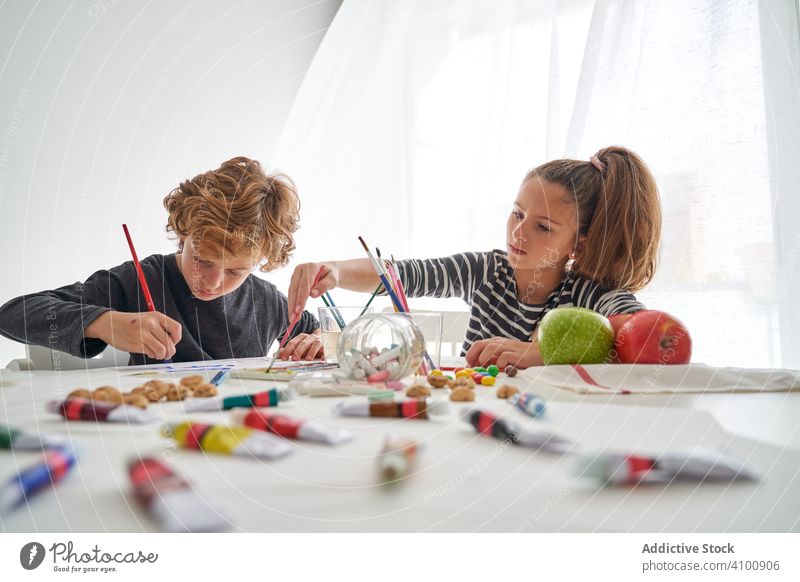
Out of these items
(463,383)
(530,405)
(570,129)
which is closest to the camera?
(530,405)

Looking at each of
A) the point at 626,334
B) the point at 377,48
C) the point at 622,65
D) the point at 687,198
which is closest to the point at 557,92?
the point at 622,65

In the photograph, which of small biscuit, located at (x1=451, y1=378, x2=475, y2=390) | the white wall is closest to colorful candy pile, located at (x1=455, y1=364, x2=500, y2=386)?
small biscuit, located at (x1=451, y1=378, x2=475, y2=390)

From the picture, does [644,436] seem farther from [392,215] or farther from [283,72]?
[283,72]

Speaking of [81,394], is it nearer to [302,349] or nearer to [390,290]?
[390,290]

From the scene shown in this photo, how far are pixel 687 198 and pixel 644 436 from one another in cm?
103

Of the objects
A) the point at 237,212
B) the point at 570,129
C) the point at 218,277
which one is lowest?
the point at 218,277

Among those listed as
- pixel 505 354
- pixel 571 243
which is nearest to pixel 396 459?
pixel 505 354

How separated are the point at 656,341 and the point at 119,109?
128cm

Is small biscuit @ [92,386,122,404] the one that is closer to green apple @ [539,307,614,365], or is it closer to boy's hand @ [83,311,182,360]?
boy's hand @ [83,311,182,360]

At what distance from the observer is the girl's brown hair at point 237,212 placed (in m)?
0.94

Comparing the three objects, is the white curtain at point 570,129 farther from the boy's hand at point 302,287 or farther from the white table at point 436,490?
the white table at point 436,490

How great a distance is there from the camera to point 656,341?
0.52 metres

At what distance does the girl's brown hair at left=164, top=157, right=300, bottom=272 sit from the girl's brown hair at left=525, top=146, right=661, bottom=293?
45cm

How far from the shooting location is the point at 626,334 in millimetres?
535
